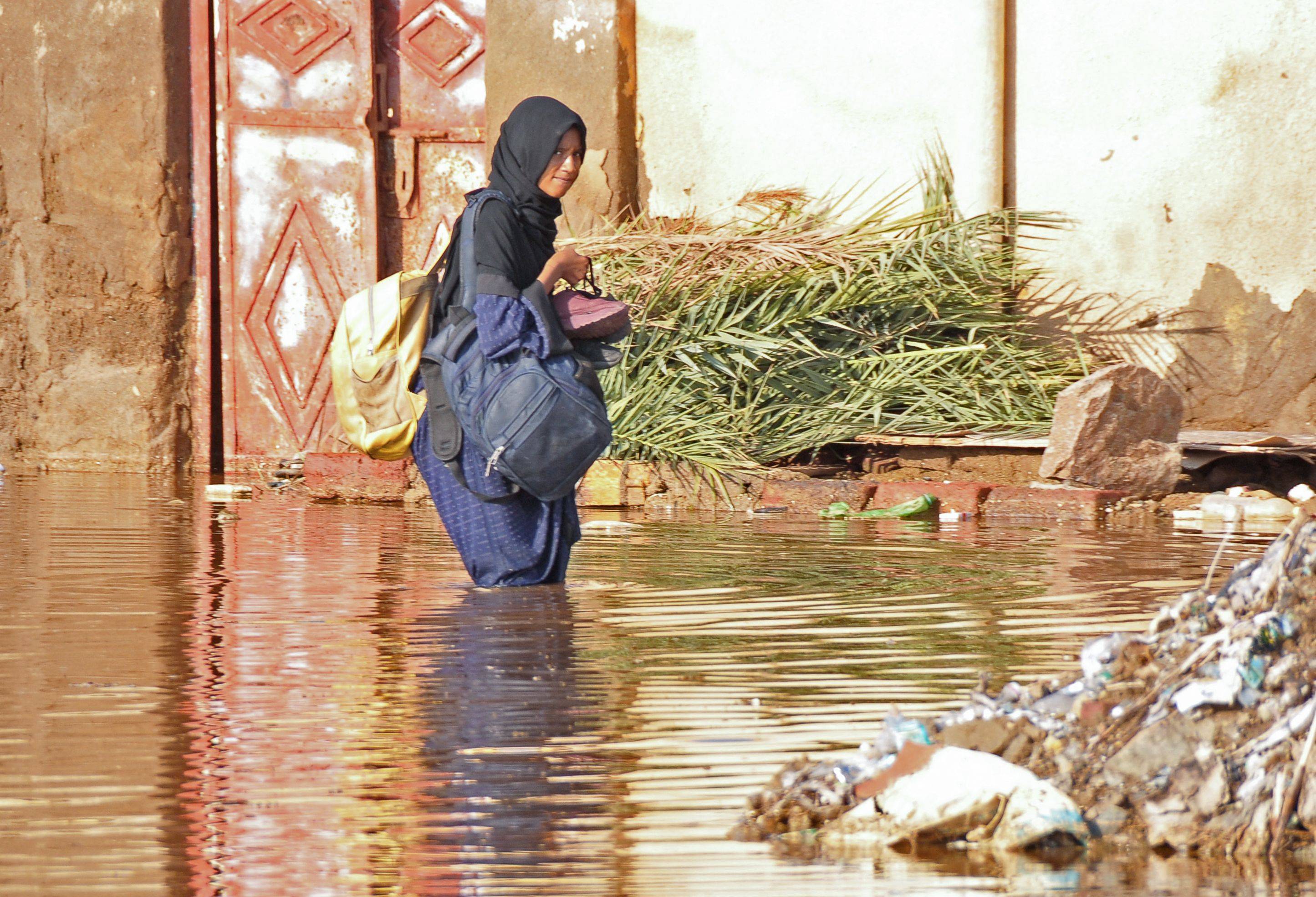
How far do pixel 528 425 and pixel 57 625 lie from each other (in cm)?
122

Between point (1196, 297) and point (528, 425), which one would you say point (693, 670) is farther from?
point (1196, 297)

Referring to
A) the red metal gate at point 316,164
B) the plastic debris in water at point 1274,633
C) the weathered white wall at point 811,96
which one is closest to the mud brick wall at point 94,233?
the red metal gate at point 316,164

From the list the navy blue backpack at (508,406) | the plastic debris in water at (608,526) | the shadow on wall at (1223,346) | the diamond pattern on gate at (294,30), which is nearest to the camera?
the navy blue backpack at (508,406)

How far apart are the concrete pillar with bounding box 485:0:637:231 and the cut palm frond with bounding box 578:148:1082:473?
643 mm

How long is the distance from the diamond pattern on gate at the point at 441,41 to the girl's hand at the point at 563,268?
17.5ft

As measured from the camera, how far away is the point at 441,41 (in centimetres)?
980

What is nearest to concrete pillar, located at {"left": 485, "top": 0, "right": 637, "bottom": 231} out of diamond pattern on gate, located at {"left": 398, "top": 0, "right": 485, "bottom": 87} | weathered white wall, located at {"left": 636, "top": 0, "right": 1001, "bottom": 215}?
weathered white wall, located at {"left": 636, "top": 0, "right": 1001, "bottom": 215}

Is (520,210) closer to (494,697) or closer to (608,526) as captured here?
(494,697)

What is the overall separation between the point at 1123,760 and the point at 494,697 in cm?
131

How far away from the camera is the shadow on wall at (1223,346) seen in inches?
328

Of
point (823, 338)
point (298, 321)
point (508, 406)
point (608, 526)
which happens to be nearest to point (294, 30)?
point (298, 321)

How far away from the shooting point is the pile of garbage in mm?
2418

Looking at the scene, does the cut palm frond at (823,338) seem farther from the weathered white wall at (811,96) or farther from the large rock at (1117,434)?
the large rock at (1117,434)

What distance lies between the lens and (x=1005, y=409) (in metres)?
8.08
